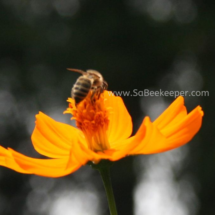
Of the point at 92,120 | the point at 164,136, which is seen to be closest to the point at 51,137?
the point at 92,120

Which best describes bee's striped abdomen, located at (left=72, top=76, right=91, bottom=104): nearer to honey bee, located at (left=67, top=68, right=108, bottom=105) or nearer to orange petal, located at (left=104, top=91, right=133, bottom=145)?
honey bee, located at (left=67, top=68, right=108, bottom=105)

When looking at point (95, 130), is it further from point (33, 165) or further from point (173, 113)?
point (33, 165)

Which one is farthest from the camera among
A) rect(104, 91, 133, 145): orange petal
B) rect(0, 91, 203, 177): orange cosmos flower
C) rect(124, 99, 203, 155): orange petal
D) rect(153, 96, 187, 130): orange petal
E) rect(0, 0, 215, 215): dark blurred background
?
rect(0, 0, 215, 215): dark blurred background

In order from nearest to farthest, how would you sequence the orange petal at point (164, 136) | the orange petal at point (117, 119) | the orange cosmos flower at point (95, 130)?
the orange petal at point (164, 136) < the orange cosmos flower at point (95, 130) < the orange petal at point (117, 119)

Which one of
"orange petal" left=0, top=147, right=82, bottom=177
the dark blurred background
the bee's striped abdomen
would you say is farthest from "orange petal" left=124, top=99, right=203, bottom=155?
the dark blurred background

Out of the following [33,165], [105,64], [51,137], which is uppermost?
[105,64]

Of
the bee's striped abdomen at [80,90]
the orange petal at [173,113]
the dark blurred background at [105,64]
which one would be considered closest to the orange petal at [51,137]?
the bee's striped abdomen at [80,90]

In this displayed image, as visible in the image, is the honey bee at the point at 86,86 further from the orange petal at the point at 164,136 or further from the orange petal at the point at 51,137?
the orange petal at the point at 164,136
